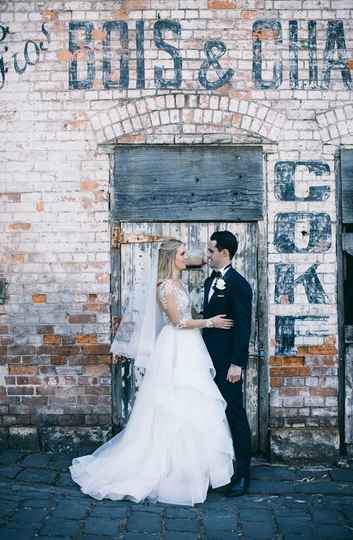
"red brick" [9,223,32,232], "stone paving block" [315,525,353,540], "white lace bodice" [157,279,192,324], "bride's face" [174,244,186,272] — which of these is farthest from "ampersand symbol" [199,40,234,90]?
"stone paving block" [315,525,353,540]

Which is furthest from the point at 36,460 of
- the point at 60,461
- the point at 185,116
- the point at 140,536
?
the point at 185,116

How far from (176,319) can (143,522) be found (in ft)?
5.00

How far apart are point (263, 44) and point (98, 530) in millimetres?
4348

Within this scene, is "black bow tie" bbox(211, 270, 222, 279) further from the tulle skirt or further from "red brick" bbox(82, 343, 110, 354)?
"red brick" bbox(82, 343, 110, 354)

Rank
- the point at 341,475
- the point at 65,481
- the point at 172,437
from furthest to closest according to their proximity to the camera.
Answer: the point at 341,475 → the point at 65,481 → the point at 172,437

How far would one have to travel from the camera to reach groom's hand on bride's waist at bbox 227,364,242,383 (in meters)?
4.85

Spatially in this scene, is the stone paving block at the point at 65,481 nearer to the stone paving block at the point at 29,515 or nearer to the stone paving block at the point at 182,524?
the stone paving block at the point at 29,515

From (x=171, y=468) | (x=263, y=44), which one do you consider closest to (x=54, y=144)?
(x=263, y=44)

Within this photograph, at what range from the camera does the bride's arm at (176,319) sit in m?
4.84

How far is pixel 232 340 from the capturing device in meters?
4.98

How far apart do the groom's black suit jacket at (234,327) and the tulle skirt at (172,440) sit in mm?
126

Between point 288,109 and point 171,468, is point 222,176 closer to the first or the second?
point 288,109

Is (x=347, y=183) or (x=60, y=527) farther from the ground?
(x=347, y=183)

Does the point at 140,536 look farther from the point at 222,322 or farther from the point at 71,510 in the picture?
the point at 222,322
